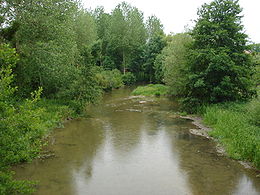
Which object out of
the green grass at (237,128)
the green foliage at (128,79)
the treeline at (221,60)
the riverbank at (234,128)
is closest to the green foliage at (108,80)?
the green foliage at (128,79)

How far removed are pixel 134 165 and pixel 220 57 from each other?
12.7 meters

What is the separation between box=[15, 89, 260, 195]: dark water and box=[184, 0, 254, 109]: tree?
429cm

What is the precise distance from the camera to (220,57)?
71.3ft

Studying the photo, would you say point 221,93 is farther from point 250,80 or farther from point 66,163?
point 66,163

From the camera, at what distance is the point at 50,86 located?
24.0 metres

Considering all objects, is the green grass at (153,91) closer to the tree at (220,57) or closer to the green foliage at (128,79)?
the green foliage at (128,79)

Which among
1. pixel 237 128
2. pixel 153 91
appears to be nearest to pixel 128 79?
pixel 153 91

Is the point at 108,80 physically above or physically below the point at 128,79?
below

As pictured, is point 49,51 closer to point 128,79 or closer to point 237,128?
point 237,128

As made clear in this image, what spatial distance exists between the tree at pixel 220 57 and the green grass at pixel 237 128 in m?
1.66

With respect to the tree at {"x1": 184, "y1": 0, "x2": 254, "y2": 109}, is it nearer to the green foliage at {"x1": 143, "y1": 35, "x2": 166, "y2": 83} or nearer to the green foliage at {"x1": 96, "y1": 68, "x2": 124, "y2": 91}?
the green foliage at {"x1": 96, "y1": 68, "x2": 124, "y2": 91}

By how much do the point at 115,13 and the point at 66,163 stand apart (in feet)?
163

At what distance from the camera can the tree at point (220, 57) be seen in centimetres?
2208

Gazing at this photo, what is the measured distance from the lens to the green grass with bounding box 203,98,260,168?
13398 mm
